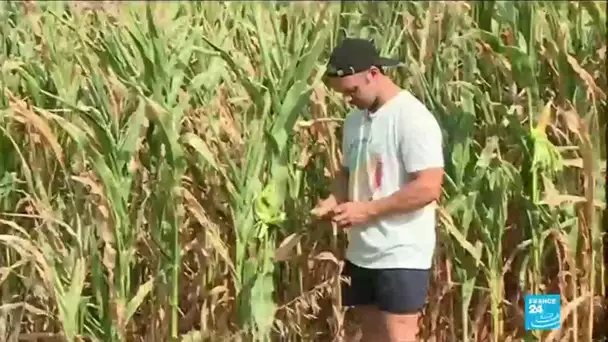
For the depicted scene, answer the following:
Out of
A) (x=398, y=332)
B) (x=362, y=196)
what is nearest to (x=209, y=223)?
(x=362, y=196)

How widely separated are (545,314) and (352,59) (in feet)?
2.83

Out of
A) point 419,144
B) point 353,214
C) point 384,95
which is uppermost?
point 384,95

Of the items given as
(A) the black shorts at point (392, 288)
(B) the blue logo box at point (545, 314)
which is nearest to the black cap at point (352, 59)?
(A) the black shorts at point (392, 288)

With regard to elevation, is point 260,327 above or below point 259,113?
below

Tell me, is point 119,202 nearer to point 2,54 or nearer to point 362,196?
point 362,196

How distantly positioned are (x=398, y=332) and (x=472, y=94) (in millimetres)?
750

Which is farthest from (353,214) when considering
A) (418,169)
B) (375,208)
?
(418,169)

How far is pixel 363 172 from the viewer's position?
1.96 metres

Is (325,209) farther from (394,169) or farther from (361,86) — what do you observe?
(361,86)

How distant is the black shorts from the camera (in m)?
1.90

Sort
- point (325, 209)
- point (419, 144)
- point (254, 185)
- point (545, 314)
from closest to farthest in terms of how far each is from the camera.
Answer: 1. point (419, 144)
2. point (325, 209)
3. point (254, 185)
4. point (545, 314)

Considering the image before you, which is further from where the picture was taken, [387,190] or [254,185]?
[254,185]

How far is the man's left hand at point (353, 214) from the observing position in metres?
1.86

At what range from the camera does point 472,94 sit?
238cm
